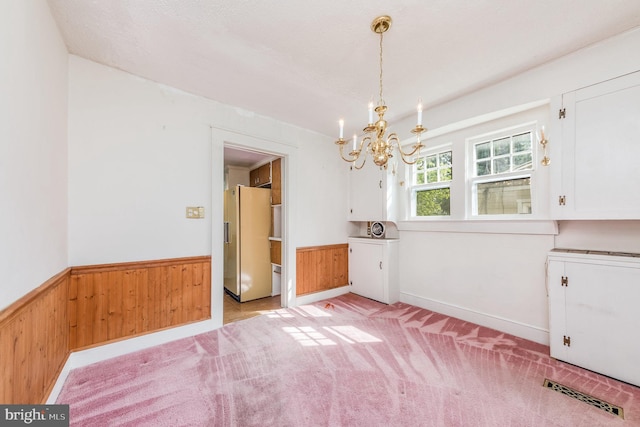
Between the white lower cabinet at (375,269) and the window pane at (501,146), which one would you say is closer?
the window pane at (501,146)

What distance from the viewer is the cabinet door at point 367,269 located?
11.6ft

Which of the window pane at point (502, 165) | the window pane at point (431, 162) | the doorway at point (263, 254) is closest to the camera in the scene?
the window pane at point (502, 165)

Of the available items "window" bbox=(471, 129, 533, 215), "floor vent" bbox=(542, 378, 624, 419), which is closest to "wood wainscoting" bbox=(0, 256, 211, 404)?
"floor vent" bbox=(542, 378, 624, 419)

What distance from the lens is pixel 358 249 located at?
3.89 meters

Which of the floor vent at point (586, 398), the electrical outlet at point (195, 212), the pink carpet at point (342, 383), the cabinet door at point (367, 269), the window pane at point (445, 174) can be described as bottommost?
the pink carpet at point (342, 383)

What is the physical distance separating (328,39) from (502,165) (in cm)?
230

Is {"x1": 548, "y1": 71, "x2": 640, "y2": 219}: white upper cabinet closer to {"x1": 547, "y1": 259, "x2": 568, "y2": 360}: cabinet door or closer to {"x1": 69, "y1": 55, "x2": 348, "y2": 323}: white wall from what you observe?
{"x1": 547, "y1": 259, "x2": 568, "y2": 360}: cabinet door

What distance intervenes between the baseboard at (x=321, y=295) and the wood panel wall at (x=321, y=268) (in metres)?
0.05

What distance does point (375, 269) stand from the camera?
3605 mm

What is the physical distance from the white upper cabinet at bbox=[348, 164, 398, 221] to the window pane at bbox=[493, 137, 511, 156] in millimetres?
1172

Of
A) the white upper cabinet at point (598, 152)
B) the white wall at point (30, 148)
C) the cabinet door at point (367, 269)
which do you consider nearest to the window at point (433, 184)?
the cabinet door at point (367, 269)

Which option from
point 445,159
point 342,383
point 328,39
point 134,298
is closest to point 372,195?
point 445,159

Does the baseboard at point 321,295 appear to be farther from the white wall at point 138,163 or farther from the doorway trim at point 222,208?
the white wall at point 138,163

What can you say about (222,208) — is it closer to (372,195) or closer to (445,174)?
(372,195)
